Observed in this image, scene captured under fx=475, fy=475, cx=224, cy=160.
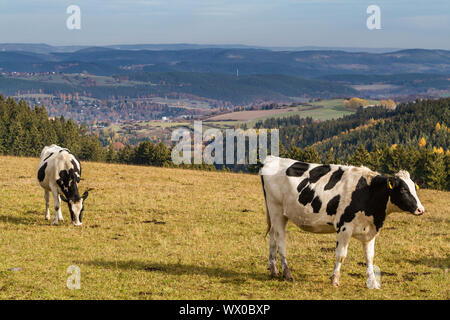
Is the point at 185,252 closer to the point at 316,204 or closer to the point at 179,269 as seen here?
the point at 179,269

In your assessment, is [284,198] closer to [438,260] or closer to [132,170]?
[438,260]

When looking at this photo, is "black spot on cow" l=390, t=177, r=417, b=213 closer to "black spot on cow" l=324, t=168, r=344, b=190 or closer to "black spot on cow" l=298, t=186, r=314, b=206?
"black spot on cow" l=324, t=168, r=344, b=190

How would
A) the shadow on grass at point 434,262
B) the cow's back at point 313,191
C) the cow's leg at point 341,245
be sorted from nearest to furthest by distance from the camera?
the cow's leg at point 341,245
the cow's back at point 313,191
the shadow on grass at point 434,262

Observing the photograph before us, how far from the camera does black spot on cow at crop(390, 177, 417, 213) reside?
12461mm

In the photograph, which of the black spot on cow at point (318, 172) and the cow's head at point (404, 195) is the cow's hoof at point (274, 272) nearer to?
the black spot on cow at point (318, 172)

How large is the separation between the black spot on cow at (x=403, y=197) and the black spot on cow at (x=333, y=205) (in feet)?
4.90

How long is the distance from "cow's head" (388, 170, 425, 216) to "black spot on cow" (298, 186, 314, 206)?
6.81 ft

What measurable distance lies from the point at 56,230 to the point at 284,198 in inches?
413

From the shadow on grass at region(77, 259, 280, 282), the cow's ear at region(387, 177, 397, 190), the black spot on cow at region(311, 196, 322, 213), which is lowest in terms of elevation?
the shadow on grass at region(77, 259, 280, 282)

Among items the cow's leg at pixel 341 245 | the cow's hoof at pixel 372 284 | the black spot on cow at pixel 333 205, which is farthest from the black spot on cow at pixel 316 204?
the cow's hoof at pixel 372 284

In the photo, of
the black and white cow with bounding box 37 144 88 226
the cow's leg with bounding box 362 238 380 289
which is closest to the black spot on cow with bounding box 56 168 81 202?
the black and white cow with bounding box 37 144 88 226

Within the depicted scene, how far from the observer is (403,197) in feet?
41.0

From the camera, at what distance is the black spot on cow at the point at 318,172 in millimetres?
13434

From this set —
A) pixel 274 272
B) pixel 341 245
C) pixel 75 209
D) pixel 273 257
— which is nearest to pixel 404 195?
pixel 341 245
